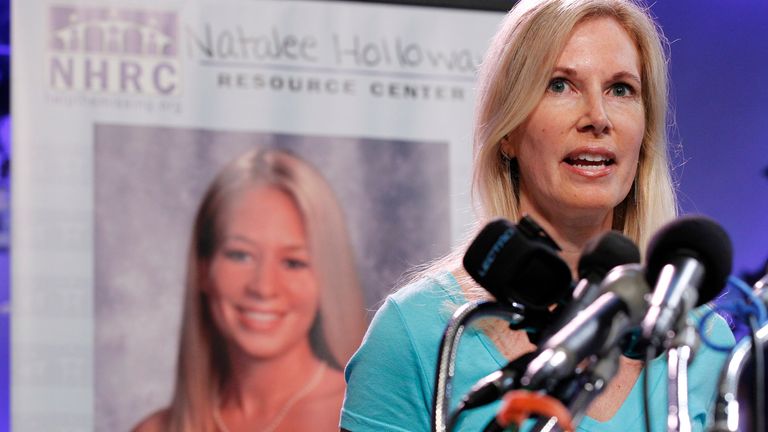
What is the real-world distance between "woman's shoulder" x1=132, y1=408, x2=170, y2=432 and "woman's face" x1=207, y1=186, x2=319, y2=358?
0.25 metres

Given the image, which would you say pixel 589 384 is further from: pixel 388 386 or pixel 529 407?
pixel 388 386

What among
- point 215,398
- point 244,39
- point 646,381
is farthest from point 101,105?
point 646,381

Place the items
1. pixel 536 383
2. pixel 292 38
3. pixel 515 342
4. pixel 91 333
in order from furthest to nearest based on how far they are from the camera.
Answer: pixel 292 38
pixel 91 333
pixel 515 342
pixel 536 383

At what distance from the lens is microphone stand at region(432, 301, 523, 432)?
4.53ft

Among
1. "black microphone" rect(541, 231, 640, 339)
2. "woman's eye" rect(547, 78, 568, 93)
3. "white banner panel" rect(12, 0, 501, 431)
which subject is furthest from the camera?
"white banner panel" rect(12, 0, 501, 431)

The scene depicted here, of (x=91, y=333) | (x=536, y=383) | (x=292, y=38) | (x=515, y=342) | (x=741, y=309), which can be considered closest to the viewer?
(x=536, y=383)

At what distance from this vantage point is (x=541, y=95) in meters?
2.05

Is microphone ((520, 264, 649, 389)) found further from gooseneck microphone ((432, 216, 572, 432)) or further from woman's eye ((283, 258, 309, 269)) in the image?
woman's eye ((283, 258, 309, 269))

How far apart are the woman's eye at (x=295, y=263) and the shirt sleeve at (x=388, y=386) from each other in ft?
3.97

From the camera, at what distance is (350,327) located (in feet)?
10.8

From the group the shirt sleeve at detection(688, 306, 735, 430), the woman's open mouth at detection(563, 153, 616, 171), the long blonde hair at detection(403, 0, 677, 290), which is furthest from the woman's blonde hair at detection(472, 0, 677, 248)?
the shirt sleeve at detection(688, 306, 735, 430)

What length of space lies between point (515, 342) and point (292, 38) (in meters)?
1.54

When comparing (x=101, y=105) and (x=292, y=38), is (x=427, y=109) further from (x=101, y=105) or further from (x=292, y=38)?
(x=101, y=105)

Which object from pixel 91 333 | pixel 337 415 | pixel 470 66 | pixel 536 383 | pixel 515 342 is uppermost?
pixel 470 66
